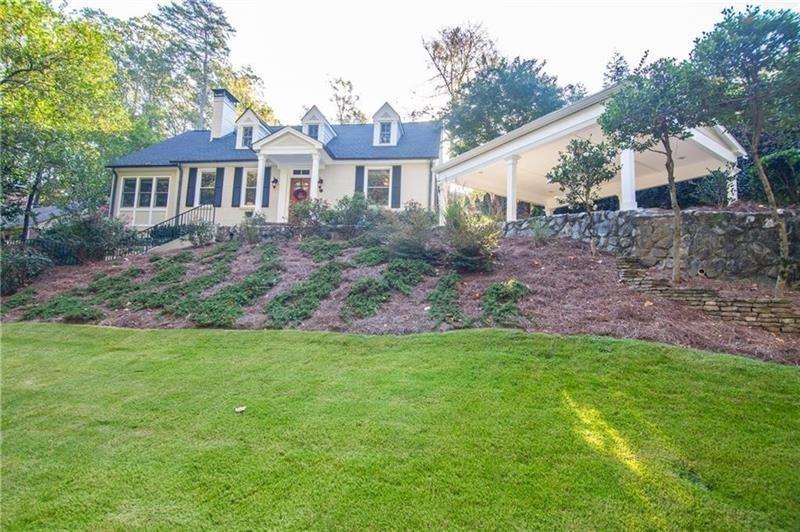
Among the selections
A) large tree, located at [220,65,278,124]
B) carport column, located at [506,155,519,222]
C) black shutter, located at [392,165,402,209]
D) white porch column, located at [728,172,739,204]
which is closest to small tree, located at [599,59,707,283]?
white porch column, located at [728,172,739,204]

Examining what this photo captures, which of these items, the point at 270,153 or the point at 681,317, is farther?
the point at 270,153

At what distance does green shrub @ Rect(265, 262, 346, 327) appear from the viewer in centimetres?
585

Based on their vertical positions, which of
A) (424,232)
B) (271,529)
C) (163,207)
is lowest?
(271,529)

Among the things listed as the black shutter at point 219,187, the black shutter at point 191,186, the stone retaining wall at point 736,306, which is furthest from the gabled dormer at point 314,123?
the stone retaining wall at point 736,306

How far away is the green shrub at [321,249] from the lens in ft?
29.1

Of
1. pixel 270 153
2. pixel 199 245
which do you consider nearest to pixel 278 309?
pixel 199 245

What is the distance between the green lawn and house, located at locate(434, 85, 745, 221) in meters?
5.70

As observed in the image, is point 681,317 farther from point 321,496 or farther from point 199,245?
point 199,245

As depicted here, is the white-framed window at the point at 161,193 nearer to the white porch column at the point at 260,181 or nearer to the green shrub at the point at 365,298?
the white porch column at the point at 260,181

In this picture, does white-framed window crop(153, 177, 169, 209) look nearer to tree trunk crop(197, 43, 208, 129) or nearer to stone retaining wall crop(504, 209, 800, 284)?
tree trunk crop(197, 43, 208, 129)

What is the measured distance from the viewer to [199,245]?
1150cm

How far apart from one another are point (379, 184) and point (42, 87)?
10157 mm

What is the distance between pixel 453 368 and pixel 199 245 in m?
10.3

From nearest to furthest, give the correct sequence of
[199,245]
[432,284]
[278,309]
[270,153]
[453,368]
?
1. [453,368]
2. [278,309]
3. [432,284]
4. [199,245]
5. [270,153]
